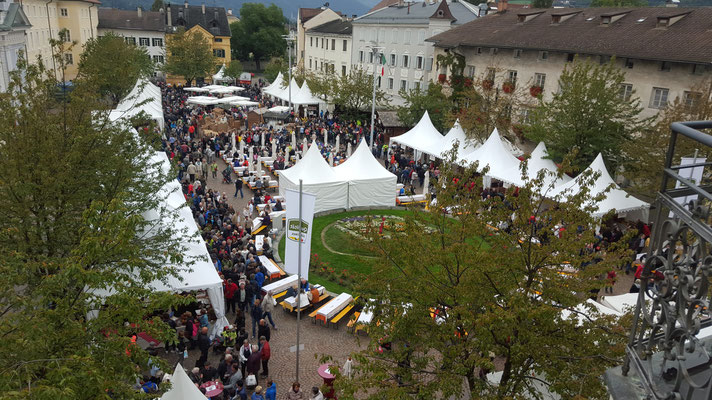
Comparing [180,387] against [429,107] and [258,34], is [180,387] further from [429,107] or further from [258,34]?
[258,34]

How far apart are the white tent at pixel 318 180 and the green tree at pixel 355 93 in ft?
69.4

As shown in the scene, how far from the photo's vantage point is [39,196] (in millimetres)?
10789

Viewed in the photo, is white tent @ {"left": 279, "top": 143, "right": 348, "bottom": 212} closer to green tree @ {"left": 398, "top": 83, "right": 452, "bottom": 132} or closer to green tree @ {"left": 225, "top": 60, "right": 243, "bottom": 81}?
green tree @ {"left": 398, "top": 83, "right": 452, "bottom": 132}

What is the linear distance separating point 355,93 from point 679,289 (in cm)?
4316

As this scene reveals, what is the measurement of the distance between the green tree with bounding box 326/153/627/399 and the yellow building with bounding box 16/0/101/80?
53.1m

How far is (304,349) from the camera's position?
14.6 m

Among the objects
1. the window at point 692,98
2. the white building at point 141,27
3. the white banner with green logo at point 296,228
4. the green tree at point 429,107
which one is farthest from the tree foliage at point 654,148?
the white building at point 141,27

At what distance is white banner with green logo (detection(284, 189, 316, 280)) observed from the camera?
13734mm

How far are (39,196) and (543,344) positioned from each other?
1006cm

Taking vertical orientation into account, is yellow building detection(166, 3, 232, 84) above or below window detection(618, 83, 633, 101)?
above

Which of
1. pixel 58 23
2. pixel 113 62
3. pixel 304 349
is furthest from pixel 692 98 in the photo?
pixel 58 23

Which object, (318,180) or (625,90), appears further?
(625,90)

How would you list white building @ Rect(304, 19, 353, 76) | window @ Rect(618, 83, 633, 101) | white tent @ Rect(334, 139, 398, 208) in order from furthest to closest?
white building @ Rect(304, 19, 353, 76), window @ Rect(618, 83, 633, 101), white tent @ Rect(334, 139, 398, 208)

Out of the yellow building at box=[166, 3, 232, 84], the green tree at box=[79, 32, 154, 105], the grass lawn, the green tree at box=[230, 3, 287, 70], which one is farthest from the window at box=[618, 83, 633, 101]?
the green tree at box=[230, 3, 287, 70]
